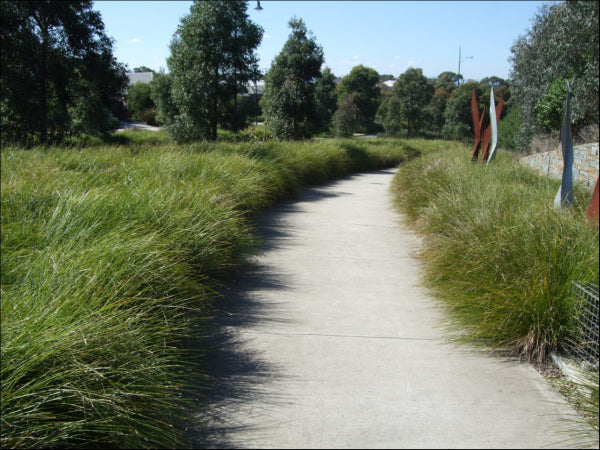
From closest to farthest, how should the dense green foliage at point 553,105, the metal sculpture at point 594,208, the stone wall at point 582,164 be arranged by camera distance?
the metal sculpture at point 594,208 < the stone wall at point 582,164 < the dense green foliage at point 553,105

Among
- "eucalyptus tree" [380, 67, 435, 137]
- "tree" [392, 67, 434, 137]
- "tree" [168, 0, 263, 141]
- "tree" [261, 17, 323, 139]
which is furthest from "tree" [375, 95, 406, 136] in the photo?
"tree" [168, 0, 263, 141]

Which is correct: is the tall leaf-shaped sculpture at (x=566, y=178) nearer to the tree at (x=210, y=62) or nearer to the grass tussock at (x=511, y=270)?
the grass tussock at (x=511, y=270)

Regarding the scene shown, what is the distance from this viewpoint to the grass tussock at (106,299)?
→ 2.38 metres

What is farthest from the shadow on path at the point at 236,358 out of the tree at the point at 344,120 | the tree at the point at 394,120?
the tree at the point at 394,120

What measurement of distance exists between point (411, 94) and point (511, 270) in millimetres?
40217

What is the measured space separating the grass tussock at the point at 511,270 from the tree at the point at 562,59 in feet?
29.8

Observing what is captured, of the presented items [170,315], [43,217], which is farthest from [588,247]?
[43,217]

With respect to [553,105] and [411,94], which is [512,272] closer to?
[553,105]

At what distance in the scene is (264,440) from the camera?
267 cm

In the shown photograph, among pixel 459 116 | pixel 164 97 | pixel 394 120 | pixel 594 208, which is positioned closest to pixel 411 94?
pixel 394 120

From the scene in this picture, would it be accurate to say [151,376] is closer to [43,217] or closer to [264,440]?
[264,440]

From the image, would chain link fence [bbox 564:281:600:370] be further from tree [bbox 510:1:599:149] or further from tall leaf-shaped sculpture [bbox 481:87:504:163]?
tree [bbox 510:1:599:149]

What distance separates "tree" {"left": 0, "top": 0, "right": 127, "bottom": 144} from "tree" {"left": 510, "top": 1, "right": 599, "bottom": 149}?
668 inches

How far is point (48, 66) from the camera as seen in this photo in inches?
787
